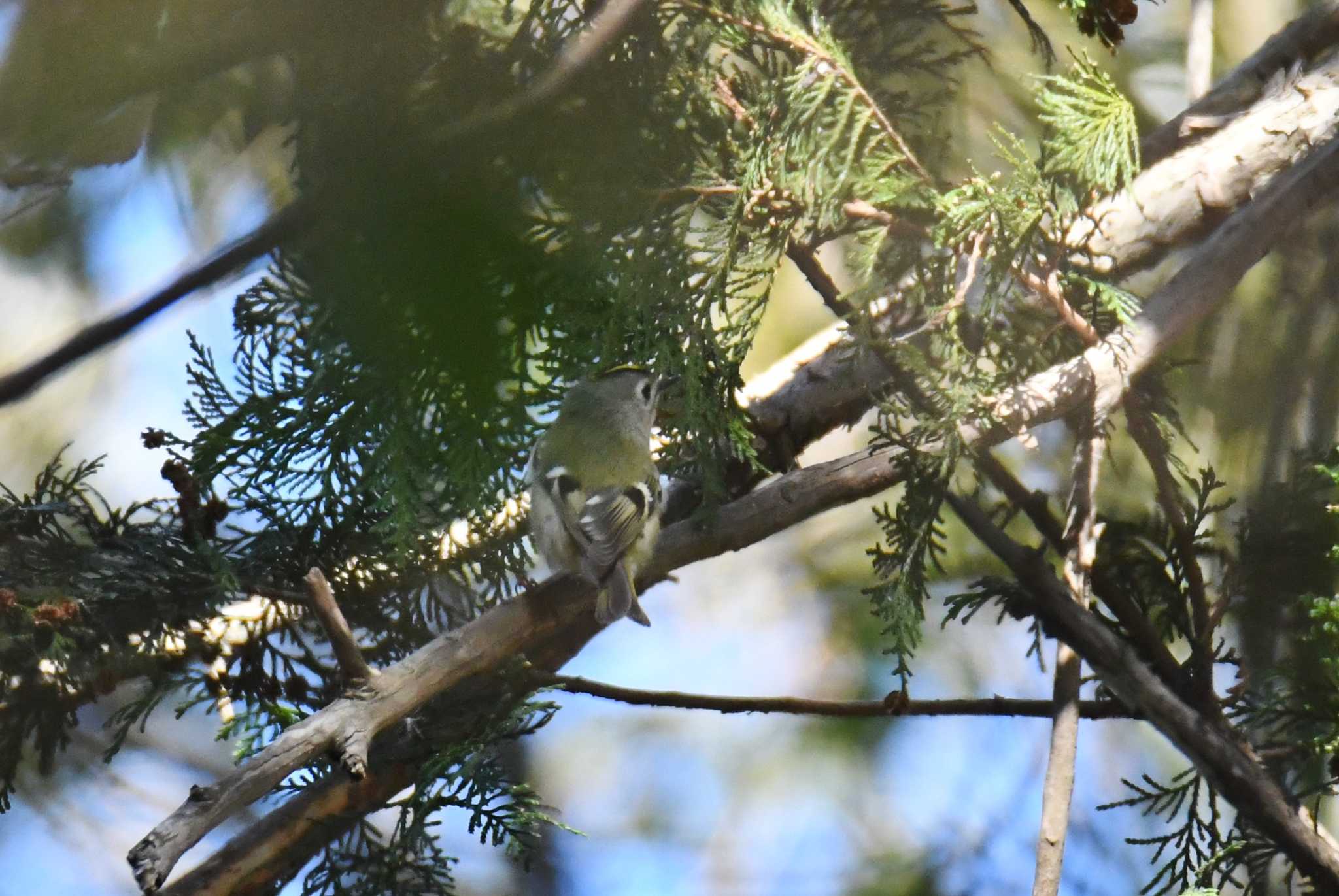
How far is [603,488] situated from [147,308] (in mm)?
1765

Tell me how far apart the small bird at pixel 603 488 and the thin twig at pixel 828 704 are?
0.14 metres

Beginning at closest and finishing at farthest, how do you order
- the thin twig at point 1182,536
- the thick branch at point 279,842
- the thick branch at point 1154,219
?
the thick branch at point 279,842 < the thin twig at point 1182,536 < the thick branch at point 1154,219

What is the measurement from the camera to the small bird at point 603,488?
192cm

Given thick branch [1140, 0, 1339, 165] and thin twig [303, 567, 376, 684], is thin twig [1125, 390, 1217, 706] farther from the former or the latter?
thin twig [303, 567, 376, 684]

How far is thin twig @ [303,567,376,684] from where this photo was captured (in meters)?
1.35

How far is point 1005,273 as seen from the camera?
158 cm

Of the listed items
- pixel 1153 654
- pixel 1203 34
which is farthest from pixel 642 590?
pixel 1203 34

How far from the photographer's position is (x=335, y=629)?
1363 millimetres

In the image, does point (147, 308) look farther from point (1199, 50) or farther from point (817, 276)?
point (1199, 50)

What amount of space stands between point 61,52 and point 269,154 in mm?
431

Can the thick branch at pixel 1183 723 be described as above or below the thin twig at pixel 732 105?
below

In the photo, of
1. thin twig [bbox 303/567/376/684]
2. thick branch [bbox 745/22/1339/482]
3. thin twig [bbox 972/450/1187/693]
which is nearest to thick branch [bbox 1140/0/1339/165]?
thick branch [bbox 745/22/1339/482]

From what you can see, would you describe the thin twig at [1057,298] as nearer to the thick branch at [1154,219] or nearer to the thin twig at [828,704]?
the thick branch at [1154,219]

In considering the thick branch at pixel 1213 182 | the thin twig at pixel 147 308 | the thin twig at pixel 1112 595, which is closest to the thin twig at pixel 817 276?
the thin twig at pixel 1112 595
